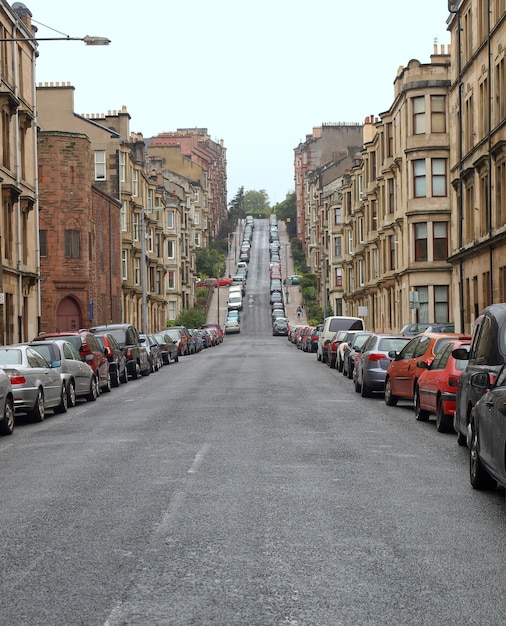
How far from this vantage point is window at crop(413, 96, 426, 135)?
53.9 metres

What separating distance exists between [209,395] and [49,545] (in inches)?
636

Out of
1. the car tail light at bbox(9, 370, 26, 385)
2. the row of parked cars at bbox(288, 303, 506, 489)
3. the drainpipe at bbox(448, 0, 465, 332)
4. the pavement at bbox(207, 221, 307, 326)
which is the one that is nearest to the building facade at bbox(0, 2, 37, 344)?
the drainpipe at bbox(448, 0, 465, 332)

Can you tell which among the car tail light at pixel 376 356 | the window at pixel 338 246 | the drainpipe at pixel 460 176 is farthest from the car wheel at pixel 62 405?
the window at pixel 338 246

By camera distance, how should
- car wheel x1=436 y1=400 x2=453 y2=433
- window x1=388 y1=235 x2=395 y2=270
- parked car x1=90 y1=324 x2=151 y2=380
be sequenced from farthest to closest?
window x1=388 y1=235 x2=395 y2=270 → parked car x1=90 y1=324 x2=151 y2=380 → car wheel x1=436 y1=400 x2=453 y2=433

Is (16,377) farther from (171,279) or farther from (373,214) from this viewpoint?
(171,279)

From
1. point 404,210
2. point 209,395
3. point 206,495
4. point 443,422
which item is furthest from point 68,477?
point 404,210

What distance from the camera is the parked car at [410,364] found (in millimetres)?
19531

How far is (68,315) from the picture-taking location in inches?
2301

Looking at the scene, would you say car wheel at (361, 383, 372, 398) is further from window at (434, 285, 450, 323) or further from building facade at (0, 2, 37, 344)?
window at (434, 285, 450, 323)

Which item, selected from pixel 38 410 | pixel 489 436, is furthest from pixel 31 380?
pixel 489 436

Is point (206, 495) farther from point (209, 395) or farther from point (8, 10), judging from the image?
point (8, 10)

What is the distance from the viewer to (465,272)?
4391 cm

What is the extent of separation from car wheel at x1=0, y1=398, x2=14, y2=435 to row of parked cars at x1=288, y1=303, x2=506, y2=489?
22.4 feet

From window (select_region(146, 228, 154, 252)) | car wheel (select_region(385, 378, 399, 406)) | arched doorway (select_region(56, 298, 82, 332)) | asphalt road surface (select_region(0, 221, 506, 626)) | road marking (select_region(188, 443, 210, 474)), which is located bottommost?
→ asphalt road surface (select_region(0, 221, 506, 626))
